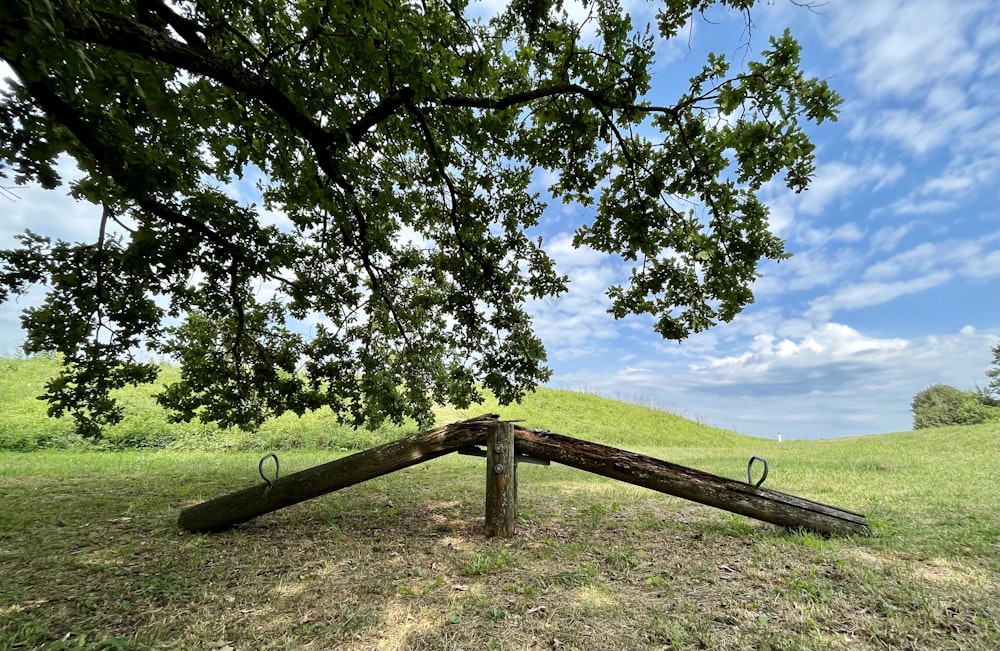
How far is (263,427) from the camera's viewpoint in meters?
14.8

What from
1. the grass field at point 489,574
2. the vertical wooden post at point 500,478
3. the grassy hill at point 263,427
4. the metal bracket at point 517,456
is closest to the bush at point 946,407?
the grassy hill at point 263,427


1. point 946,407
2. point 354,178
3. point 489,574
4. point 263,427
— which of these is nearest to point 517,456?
point 489,574

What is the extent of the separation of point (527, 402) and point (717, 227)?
16.1 m

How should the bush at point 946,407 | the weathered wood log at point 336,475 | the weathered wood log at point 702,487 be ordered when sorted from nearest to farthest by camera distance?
1. the weathered wood log at point 702,487
2. the weathered wood log at point 336,475
3. the bush at point 946,407

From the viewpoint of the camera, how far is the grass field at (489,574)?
2682 millimetres

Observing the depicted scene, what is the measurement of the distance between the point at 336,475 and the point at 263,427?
12062 millimetres

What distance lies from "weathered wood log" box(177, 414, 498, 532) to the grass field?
24 cm

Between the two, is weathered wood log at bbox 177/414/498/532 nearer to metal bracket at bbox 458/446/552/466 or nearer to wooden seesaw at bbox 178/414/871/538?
wooden seesaw at bbox 178/414/871/538

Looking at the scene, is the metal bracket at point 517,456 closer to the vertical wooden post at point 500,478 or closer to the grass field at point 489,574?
the vertical wooden post at point 500,478

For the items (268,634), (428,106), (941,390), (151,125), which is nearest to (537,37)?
(428,106)

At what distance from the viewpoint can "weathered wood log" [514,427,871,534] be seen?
4410 mm

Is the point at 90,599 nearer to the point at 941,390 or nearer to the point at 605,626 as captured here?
the point at 605,626

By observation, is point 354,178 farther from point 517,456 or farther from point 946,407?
point 946,407

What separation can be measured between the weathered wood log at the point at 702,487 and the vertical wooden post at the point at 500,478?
→ 206mm
